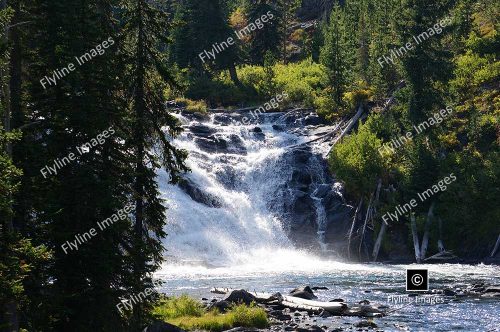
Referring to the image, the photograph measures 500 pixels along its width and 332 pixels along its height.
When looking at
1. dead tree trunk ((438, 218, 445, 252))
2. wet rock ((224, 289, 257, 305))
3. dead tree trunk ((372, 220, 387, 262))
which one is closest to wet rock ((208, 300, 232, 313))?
wet rock ((224, 289, 257, 305))

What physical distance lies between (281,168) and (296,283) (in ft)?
63.5

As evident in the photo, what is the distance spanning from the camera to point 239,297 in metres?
25.1

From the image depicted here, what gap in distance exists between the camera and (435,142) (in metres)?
47.9

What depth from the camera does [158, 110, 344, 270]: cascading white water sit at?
1672 inches

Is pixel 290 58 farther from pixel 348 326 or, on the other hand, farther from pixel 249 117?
pixel 348 326

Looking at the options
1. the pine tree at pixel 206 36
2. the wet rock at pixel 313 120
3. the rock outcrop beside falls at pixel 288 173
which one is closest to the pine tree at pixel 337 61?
the wet rock at pixel 313 120

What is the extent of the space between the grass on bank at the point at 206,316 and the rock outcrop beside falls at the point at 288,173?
889 inches

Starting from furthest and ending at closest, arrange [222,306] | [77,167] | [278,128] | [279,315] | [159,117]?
[278,128] < [222,306] < [279,315] < [159,117] < [77,167]

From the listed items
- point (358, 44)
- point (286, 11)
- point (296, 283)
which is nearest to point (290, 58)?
point (286, 11)

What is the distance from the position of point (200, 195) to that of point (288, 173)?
25.8 ft

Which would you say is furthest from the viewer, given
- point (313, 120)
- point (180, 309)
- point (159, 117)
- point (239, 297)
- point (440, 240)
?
point (313, 120)

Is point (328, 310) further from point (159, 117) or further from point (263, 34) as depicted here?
point (263, 34)

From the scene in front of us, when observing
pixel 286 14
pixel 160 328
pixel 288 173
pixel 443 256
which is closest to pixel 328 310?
pixel 160 328

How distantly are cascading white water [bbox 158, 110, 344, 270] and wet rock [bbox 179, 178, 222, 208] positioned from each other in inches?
11.5
